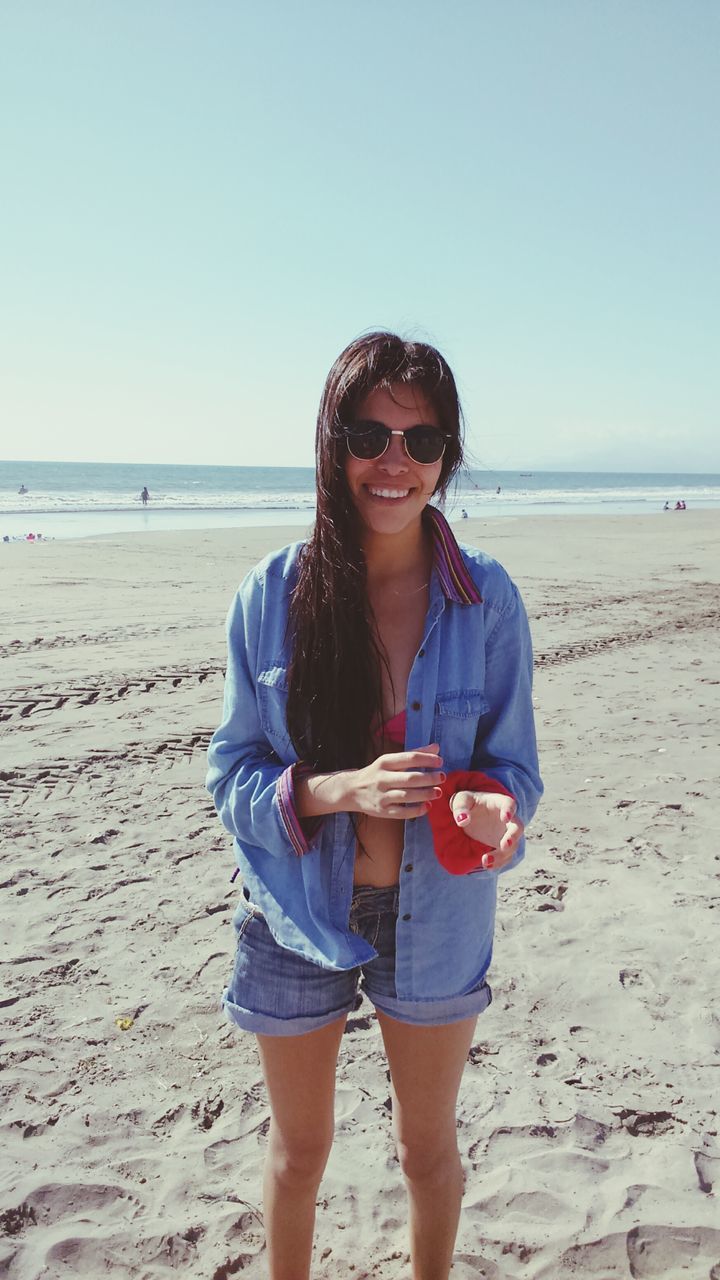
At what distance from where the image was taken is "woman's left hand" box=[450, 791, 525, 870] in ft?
5.45

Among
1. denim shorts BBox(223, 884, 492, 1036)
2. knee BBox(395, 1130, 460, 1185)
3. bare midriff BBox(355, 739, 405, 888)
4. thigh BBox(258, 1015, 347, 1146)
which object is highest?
bare midriff BBox(355, 739, 405, 888)

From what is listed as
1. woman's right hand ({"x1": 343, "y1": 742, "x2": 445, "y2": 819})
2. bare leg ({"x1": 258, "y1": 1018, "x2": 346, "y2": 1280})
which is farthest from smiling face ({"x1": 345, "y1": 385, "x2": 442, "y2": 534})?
bare leg ({"x1": 258, "y1": 1018, "x2": 346, "y2": 1280})

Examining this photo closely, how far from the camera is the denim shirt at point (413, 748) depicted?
1816 mm

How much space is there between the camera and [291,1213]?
1953 mm

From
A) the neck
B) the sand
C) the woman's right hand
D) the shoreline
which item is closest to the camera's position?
the woman's right hand

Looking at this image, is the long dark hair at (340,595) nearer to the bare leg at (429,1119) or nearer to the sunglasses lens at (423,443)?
the sunglasses lens at (423,443)

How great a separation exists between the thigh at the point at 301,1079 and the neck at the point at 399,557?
3.33 feet

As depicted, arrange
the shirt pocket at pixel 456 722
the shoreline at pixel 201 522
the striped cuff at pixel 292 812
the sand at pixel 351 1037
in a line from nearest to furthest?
the striped cuff at pixel 292 812 < the shirt pocket at pixel 456 722 < the sand at pixel 351 1037 < the shoreline at pixel 201 522

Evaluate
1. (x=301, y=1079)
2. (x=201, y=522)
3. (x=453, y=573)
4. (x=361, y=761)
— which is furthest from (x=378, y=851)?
(x=201, y=522)

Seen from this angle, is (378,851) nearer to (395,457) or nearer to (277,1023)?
(277,1023)

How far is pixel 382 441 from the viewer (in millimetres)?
1829

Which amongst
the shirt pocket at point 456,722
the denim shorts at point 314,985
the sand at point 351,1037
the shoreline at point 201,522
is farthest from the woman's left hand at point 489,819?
the shoreline at point 201,522

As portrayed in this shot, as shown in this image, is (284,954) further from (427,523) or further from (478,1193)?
(478,1193)

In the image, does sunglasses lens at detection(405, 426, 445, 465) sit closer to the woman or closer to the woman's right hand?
the woman
